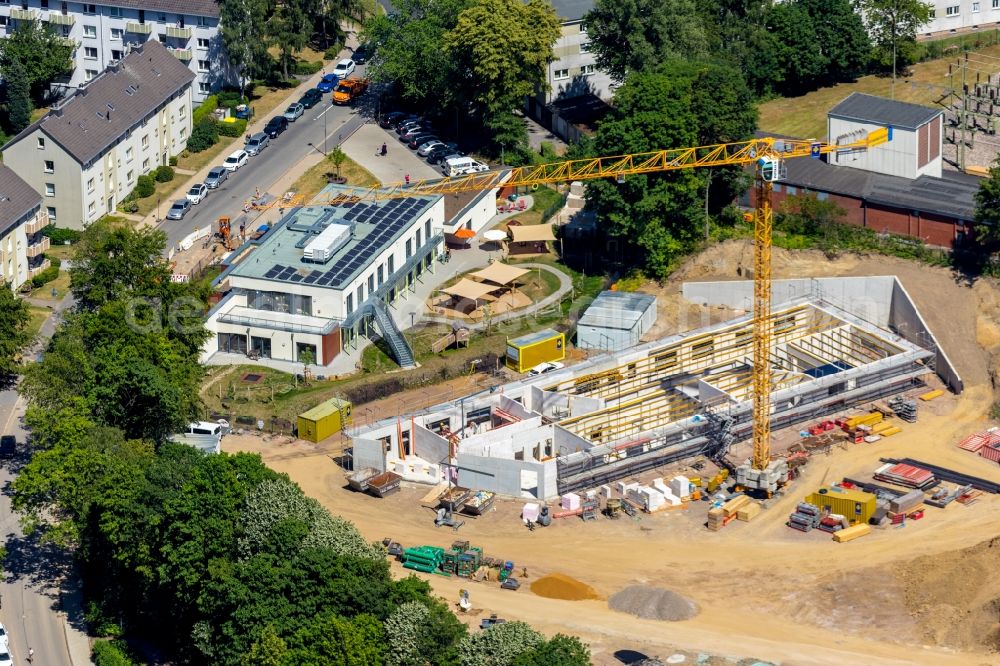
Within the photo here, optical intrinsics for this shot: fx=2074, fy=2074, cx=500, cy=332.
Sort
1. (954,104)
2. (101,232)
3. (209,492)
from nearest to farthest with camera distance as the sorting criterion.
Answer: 1. (209,492)
2. (101,232)
3. (954,104)

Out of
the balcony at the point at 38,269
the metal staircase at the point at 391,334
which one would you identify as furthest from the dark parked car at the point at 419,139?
the balcony at the point at 38,269

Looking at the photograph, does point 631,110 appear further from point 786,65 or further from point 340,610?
point 340,610

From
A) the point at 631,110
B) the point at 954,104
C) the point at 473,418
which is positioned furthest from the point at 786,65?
the point at 473,418

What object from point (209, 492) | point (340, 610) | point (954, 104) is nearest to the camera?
point (340, 610)

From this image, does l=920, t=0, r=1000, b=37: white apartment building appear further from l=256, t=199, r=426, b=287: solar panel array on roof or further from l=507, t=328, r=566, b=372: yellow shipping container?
l=507, t=328, r=566, b=372: yellow shipping container

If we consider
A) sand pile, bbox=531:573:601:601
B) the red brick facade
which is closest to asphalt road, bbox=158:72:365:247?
the red brick facade

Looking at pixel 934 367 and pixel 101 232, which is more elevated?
pixel 101 232
